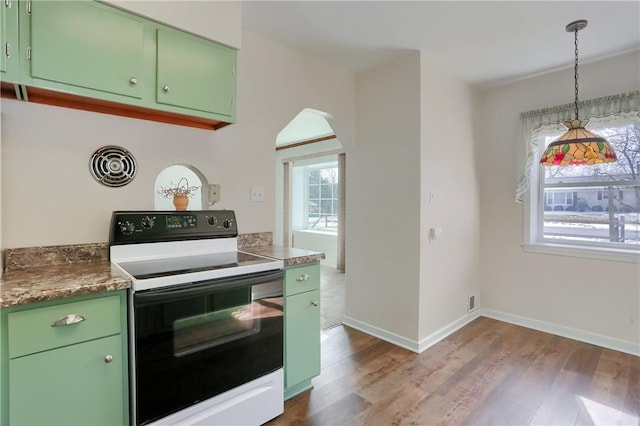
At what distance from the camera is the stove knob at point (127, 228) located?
172cm

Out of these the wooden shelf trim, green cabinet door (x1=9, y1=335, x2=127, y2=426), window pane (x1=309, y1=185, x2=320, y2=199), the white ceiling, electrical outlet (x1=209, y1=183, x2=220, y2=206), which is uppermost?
the white ceiling

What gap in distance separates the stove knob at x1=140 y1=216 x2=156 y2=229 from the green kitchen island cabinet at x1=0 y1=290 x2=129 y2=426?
537 millimetres

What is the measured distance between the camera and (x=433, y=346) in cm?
274

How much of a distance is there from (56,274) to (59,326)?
31 cm

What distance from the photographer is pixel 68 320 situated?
3.96 feet

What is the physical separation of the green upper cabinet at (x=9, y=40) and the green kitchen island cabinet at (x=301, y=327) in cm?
152

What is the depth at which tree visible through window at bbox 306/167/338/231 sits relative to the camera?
629 cm

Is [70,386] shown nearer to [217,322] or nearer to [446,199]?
[217,322]

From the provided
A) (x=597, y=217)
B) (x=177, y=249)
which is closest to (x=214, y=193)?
(x=177, y=249)

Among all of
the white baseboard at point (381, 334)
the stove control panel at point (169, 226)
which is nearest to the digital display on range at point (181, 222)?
the stove control panel at point (169, 226)

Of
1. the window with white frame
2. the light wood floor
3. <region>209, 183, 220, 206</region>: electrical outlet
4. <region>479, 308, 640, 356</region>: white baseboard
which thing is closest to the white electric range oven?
<region>209, 183, 220, 206</region>: electrical outlet

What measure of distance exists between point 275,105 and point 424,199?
143cm

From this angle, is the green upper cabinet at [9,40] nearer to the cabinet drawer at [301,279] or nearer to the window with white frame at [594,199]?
Answer: the cabinet drawer at [301,279]

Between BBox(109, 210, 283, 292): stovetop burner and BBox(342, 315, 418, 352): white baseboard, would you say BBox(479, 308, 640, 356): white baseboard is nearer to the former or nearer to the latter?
BBox(342, 315, 418, 352): white baseboard
